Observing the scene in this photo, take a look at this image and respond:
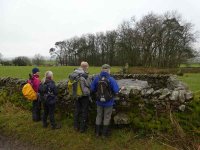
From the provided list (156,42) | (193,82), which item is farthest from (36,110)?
(156,42)

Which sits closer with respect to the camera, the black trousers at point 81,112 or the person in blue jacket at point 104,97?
the person in blue jacket at point 104,97

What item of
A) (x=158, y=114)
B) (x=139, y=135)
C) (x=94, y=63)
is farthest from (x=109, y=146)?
(x=94, y=63)

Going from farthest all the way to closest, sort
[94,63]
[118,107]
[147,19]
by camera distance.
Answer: [94,63] < [147,19] < [118,107]

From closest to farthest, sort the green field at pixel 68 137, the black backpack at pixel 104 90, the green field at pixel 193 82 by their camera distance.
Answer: the green field at pixel 68 137 → the black backpack at pixel 104 90 → the green field at pixel 193 82

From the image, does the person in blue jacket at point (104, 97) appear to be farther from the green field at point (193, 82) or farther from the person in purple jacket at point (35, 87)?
the green field at point (193, 82)

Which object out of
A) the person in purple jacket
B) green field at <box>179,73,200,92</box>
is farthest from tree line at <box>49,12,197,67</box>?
the person in purple jacket

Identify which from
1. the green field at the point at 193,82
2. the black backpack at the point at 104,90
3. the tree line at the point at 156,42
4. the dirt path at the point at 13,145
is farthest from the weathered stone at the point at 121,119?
the tree line at the point at 156,42

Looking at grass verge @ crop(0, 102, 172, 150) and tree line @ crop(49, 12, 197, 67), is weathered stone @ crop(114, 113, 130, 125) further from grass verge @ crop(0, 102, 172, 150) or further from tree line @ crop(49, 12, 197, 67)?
tree line @ crop(49, 12, 197, 67)

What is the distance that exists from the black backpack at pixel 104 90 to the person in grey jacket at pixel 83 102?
46 centimetres

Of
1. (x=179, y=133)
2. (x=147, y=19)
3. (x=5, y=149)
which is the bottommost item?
(x=5, y=149)

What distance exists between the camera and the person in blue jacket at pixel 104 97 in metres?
7.17

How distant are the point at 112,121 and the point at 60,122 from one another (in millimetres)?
1805

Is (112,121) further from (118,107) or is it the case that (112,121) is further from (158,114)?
A: (158,114)

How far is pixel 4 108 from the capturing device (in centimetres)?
1060
